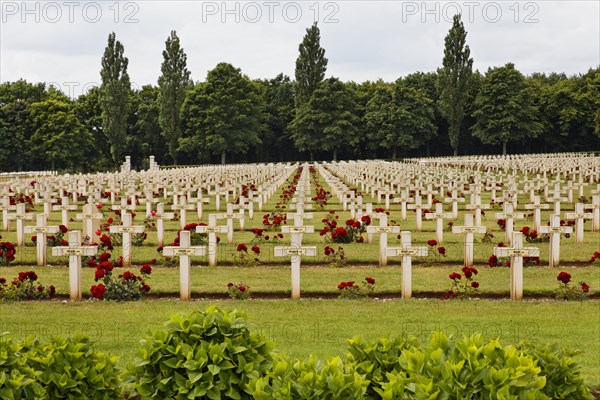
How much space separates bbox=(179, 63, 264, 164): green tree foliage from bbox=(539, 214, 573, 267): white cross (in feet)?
234

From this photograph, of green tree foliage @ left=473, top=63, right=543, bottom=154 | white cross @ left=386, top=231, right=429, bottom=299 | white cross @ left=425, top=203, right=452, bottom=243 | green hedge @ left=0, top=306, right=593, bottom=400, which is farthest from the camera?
green tree foliage @ left=473, top=63, right=543, bottom=154

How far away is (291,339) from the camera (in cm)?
901

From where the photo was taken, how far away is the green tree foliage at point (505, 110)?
89500mm

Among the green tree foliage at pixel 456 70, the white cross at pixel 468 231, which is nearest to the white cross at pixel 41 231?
the white cross at pixel 468 231

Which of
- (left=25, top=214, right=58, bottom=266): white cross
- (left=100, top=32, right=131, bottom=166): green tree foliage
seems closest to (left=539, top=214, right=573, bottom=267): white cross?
(left=25, top=214, right=58, bottom=266): white cross

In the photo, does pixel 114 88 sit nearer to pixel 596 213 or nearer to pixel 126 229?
pixel 596 213

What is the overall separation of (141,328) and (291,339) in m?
2.09

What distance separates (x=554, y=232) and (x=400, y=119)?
77.8 m

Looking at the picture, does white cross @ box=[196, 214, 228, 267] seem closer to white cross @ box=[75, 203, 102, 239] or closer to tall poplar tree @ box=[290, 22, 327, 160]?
white cross @ box=[75, 203, 102, 239]

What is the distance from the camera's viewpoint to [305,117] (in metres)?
90.0

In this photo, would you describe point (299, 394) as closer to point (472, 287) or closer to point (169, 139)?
point (472, 287)

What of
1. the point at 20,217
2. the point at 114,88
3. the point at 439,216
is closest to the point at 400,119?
the point at 114,88

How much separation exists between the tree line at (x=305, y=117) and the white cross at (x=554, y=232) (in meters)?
64.9

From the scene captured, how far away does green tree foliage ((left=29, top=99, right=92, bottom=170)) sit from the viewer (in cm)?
7881
